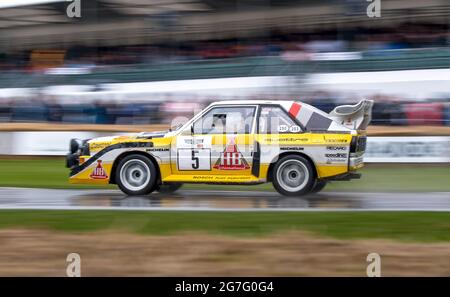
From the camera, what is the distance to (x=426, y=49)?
19734 mm

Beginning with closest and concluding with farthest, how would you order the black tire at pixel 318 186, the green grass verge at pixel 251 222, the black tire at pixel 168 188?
the green grass verge at pixel 251 222, the black tire at pixel 318 186, the black tire at pixel 168 188

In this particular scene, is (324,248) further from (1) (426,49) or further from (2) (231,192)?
(1) (426,49)

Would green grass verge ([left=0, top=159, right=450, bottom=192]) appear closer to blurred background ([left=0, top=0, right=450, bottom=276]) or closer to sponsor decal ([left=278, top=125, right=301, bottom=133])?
blurred background ([left=0, top=0, right=450, bottom=276])

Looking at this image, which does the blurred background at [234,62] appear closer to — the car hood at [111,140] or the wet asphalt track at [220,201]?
the wet asphalt track at [220,201]

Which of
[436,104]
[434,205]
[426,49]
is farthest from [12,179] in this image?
[426,49]

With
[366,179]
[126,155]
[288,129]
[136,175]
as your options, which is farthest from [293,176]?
[366,179]

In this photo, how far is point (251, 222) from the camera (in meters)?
8.38

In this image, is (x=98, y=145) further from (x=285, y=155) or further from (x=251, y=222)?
(x=251, y=222)

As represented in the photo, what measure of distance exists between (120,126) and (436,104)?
8.48 metres

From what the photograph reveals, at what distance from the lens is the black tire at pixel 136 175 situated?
10992 mm

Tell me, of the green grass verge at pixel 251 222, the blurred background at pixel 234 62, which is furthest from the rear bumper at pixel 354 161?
the blurred background at pixel 234 62

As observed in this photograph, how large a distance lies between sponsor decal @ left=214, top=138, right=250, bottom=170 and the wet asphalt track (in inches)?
20.8

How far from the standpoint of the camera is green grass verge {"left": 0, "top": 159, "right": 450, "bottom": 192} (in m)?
12.8

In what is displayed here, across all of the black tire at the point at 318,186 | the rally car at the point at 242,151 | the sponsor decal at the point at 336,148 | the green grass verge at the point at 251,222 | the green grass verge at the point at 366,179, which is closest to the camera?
the green grass verge at the point at 251,222
